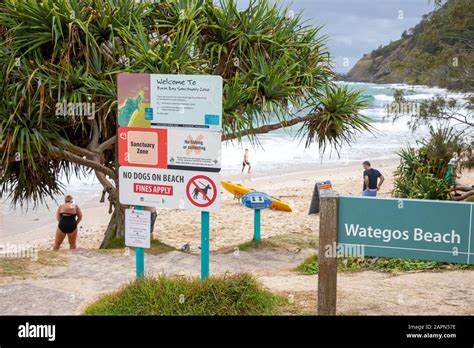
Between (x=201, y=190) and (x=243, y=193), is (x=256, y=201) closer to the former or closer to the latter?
(x=201, y=190)

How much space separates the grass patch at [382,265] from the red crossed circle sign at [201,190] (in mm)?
3237

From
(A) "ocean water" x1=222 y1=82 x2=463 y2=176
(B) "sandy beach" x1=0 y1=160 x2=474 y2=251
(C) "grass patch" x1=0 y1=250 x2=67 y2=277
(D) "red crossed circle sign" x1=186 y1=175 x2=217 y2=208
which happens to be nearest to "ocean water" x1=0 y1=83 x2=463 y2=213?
(A) "ocean water" x1=222 y1=82 x2=463 y2=176

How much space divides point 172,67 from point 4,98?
2.78 m

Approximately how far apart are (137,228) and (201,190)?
2.93 feet

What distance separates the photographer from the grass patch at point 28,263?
348 inches

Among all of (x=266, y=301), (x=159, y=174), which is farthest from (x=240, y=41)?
(x=266, y=301)

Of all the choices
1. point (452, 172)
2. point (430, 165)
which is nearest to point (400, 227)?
point (452, 172)

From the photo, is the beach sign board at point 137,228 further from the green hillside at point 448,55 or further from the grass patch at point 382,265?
the green hillside at point 448,55

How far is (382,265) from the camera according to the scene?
894 cm

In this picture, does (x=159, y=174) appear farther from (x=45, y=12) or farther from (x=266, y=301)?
(x=45, y=12)

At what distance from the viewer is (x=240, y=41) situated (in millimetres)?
11320

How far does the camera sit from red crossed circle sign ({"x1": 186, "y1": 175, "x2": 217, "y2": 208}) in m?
6.44

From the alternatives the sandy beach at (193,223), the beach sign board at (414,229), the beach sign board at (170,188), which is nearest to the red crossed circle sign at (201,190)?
the beach sign board at (170,188)

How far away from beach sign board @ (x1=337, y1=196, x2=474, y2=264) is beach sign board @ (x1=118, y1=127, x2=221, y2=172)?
180 cm
